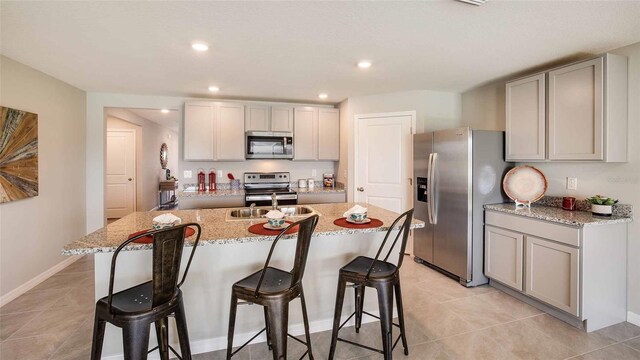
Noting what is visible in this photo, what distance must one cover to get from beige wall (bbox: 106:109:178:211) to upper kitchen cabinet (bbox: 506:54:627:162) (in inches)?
247

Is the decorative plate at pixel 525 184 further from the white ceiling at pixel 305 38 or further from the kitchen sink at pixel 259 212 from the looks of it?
the kitchen sink at pixel 259 212

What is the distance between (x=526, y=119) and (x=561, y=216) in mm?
1043

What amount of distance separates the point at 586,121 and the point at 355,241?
2.19 meters

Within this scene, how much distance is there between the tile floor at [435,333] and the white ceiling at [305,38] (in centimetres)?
228

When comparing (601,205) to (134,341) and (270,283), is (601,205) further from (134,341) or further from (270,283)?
(134,341)

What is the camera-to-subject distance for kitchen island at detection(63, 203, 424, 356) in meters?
1.85

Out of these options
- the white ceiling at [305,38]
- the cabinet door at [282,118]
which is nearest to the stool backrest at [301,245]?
the white ceiling at [305,38]

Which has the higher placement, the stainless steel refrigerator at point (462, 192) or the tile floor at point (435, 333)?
the stainless steel refrigerator at point (462, 192)

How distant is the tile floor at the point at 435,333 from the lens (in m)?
2.05

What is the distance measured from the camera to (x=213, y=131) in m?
4.30

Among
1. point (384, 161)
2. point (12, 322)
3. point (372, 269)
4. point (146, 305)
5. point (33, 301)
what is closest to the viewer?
point (146, 305)

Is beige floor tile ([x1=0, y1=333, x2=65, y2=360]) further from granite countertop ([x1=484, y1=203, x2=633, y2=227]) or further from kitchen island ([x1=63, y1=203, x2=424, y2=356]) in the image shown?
granite countertop ([x1=484, y1=203, x2=633, y2=227])

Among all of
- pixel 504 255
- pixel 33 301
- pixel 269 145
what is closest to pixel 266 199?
pixel 269 145

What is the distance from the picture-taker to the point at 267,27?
2.17m
